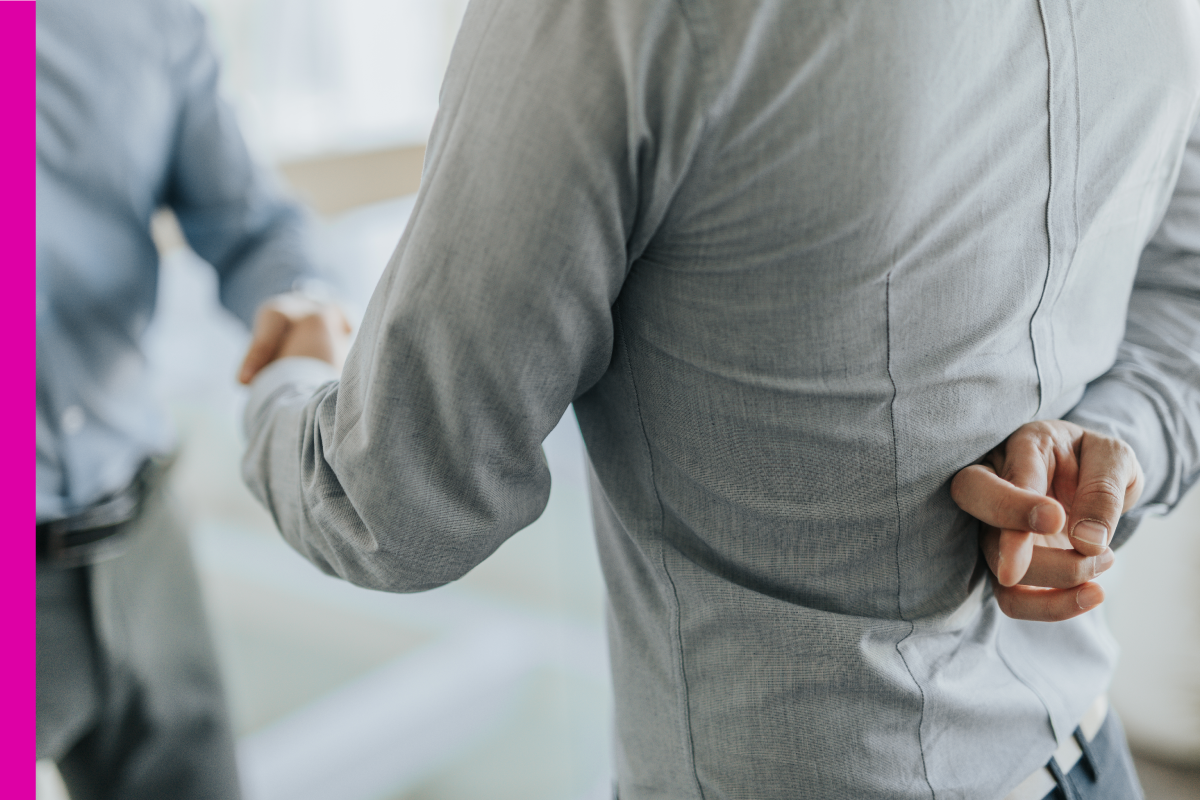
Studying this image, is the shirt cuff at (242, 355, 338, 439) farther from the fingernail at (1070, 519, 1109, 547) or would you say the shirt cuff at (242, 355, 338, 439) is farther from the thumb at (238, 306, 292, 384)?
the fingernail at (1070, 519, 1109, 547)

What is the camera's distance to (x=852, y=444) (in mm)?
486

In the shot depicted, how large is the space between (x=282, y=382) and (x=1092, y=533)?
1.88 ft

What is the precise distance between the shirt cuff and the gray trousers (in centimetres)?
39

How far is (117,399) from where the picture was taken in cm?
106

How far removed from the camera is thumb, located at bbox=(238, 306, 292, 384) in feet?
2.57

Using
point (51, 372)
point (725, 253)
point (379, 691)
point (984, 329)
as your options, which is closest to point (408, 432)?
point (725, 253)

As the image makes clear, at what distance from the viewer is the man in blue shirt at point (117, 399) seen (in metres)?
0.95

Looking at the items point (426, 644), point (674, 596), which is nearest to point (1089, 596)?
point (674, 596)

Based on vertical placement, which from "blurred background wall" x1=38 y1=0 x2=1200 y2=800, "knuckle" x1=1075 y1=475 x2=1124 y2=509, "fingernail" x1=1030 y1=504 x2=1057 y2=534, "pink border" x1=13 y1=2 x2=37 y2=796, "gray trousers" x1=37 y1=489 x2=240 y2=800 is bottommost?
"blurred background wall" x1=38 y1=0 x2=1200 y2=800

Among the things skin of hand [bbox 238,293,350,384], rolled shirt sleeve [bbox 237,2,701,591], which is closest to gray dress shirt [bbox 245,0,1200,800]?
rolled shirt sleeve [bbox 237,2,701,591]

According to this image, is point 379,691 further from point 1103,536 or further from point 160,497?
point 1103,536

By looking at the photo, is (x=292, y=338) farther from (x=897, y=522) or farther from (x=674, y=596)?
(x=897, y=522)

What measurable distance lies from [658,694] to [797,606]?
0.39ft

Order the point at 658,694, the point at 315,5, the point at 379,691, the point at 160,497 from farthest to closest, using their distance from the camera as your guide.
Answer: the point at 315,5 < the point at 379,691 < the point at 160,497 < the point at 658,694
